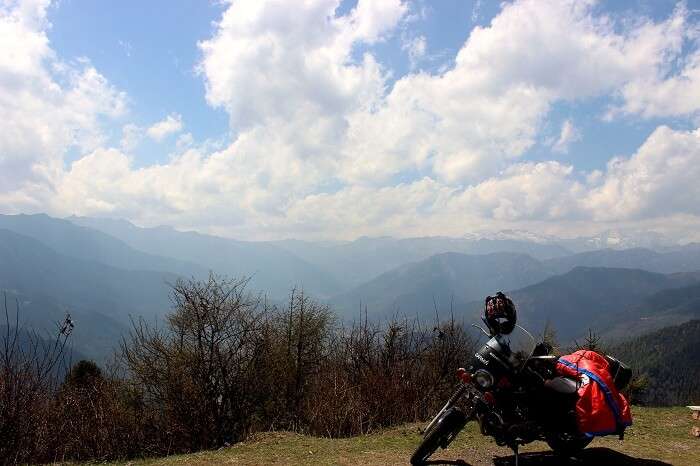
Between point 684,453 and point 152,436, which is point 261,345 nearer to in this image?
point 152,436

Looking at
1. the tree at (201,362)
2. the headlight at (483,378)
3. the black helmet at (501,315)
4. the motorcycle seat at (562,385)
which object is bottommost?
the tree at (201,362)

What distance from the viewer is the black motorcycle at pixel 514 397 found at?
584 cm

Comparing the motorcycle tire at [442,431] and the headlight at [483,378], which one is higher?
the headlight at [483,378]

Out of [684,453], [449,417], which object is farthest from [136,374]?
[684,453]

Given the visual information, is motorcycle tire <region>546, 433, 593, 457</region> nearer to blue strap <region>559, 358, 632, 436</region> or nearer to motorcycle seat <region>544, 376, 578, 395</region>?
blue strap <region>559, 358, 632, 436</region>

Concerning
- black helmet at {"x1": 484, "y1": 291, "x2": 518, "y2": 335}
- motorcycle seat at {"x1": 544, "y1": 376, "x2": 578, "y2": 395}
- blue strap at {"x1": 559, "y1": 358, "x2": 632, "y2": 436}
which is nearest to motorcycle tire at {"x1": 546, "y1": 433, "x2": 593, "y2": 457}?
blue strap at {"x1": 559, "y1": 358, "x2": 632, "y2": 436}

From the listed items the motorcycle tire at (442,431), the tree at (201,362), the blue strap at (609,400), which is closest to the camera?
the blue strap at (609,400)

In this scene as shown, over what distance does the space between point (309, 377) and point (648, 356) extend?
8270 inches

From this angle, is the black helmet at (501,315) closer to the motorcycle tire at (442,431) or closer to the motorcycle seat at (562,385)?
the motorcycle seat at (562,385)

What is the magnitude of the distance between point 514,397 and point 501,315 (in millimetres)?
987

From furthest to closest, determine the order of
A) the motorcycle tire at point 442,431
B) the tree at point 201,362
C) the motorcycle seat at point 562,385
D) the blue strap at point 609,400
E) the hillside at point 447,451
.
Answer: the tree at point 201,362
the hillside at point 447,451
the motorcycle tire at point 442,431
the motorcycle seat at point 562,385
the blue strap at point 609,400

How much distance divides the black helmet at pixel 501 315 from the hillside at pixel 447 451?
1.82 metres

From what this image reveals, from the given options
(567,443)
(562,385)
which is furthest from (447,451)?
(562,385)

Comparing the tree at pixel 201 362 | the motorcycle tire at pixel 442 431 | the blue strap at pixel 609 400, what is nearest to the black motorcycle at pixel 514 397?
the motorcycle tire at pixel 442 431
